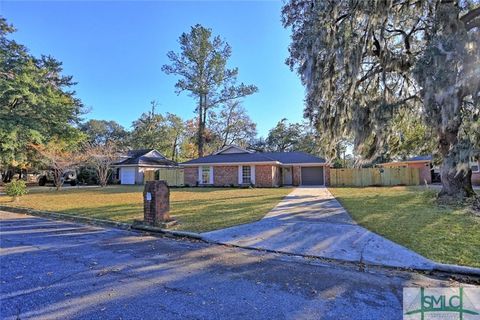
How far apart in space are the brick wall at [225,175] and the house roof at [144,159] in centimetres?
1060

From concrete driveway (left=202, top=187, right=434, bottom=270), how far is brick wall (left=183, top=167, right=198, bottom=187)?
18486 mm

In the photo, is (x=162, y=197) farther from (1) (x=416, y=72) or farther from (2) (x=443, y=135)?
(2) (x=443, y=135)

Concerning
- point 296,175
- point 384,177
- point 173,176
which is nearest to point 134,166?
point 173,176

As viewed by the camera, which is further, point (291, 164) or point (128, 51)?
point (291, 164)

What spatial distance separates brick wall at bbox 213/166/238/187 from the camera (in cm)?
2522

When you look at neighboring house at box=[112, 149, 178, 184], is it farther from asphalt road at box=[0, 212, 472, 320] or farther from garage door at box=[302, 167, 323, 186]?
asphalt road at box=[0, 212, 472, 320]

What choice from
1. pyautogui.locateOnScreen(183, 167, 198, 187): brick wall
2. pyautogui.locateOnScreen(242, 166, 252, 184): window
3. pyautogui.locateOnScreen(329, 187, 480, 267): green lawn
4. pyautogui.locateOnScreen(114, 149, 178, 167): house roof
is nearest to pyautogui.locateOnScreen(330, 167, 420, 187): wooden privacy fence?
pyautogui.locateOnScreen(242, 166, 252, 184): window

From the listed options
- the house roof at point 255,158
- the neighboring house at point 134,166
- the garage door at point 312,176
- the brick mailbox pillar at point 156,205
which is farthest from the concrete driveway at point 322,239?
the neighboring house at point 134,166

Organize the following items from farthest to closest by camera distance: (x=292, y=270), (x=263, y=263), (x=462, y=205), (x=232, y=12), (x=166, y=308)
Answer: (x=232, y=12) < (x=462, y=205) < (x=263, y=263) < (x=292, y=270) < (x=166, y=308)

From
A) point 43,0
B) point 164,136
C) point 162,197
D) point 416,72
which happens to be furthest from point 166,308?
point 164,136

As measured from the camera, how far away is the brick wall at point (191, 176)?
2653 cm

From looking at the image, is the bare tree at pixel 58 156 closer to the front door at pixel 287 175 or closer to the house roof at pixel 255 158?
the house roof at pixel 255 158

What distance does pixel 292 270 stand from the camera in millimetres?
4375

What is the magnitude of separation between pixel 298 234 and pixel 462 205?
7.55 metres
